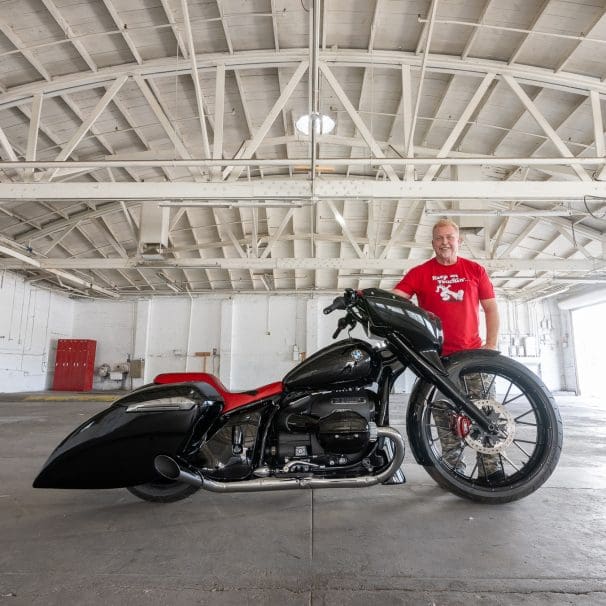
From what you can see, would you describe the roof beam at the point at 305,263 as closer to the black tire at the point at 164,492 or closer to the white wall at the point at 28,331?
the white wall at the point at 28,331

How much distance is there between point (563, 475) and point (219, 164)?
186 inches

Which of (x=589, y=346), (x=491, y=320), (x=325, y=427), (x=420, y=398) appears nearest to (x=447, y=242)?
(x=491, y=320)

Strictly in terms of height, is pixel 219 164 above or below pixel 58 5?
below

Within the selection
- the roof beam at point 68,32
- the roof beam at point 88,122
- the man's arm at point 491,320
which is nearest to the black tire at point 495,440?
the man's arm at point 491,320

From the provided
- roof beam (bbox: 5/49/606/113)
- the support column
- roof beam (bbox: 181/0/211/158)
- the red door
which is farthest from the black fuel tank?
the red door

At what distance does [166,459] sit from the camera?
1782 millimetres

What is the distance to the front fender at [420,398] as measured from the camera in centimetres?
200

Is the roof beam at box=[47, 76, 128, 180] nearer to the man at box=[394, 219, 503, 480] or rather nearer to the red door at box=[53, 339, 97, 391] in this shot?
the man at box=[394, 219, 503, 480]

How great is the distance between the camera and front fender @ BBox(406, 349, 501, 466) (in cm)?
200

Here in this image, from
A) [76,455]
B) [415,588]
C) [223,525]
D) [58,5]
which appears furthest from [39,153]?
[415,588]

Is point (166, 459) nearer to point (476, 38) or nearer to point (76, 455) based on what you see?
point (76, 455)

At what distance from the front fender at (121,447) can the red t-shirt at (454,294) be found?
4.95ft

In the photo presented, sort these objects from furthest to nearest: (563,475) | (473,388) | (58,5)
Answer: (58,5) → (563,475) → (473,388)

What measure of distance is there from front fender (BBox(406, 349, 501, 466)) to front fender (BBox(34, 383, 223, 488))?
1088 millimetres
